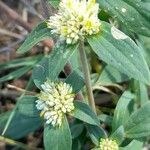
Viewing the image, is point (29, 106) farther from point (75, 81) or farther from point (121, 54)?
point (121, 54)

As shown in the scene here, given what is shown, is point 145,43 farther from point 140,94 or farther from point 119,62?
point 119,62

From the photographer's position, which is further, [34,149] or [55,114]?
[34,149]

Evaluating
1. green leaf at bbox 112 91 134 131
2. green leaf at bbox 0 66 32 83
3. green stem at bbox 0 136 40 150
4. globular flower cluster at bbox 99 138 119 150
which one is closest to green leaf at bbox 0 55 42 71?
green leaf at bbox 0 66 32 83

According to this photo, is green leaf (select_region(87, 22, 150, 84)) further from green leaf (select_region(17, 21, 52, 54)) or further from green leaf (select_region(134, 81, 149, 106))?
green leaf (select_region(134, 81, 149, 106))

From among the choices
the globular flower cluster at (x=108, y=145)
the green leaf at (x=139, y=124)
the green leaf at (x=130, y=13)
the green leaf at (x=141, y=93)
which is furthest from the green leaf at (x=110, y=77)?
the green leaf at (x=130, y=13)

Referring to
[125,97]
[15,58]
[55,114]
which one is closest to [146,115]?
[125,97]

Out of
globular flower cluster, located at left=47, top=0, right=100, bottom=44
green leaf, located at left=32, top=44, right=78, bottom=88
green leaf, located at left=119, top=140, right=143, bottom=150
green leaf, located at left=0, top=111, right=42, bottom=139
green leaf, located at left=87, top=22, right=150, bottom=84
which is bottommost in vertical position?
green leaf, located at left=0, top=111, right=42, bottom=139
